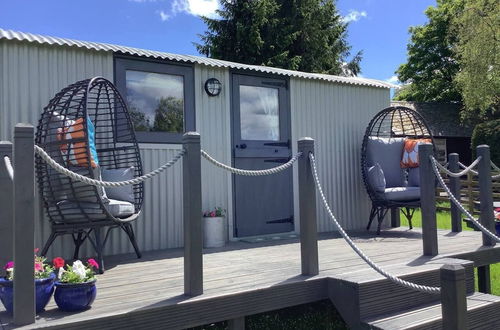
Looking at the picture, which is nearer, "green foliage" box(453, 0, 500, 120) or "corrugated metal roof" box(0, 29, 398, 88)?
"corrugated metal roof" box(0, 29, 398, 88)

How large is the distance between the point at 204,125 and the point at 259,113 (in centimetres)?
88

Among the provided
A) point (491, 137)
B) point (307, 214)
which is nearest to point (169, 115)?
point (307, 214)

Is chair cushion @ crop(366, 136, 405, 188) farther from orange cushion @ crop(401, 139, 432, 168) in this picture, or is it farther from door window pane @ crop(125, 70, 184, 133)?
door window pane @ crop(125, 70, 184, 133)

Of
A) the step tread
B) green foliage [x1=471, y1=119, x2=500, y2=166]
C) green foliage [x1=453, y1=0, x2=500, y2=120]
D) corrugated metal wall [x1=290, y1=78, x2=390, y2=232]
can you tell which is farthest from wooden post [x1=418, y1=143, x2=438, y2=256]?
green foliage [x1=453, y1=0, x2=500, y2=120]

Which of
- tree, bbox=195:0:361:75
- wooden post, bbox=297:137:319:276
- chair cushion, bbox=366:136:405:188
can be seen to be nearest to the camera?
wooden post, bbox=297:137:319:276

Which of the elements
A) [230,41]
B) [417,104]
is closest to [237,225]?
[230,41]

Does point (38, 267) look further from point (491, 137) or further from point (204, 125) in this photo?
point (491, 137)

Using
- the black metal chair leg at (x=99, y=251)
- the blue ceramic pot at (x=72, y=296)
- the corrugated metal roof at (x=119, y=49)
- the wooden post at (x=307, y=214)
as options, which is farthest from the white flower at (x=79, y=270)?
the corrugated metal roof at (x=119, y=49)

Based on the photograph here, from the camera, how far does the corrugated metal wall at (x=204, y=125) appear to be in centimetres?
438

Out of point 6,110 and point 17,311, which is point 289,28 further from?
point 17,311

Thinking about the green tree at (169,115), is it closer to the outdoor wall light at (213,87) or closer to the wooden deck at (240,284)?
the outdoor wall light at (213,87)

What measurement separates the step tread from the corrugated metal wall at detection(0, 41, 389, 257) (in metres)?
2.73

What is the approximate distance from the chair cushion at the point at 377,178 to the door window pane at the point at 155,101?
2.70m

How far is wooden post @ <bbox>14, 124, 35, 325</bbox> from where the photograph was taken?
2.35 m
